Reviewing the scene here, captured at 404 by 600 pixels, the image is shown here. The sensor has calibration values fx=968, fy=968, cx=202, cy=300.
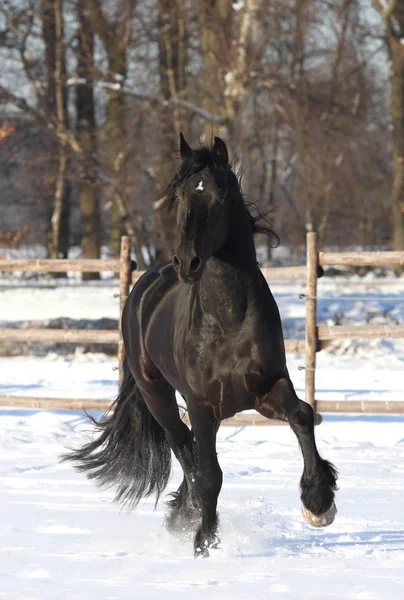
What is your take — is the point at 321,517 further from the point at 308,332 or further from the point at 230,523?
the point at 308,332

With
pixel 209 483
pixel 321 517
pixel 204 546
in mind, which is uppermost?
pixel 209 483

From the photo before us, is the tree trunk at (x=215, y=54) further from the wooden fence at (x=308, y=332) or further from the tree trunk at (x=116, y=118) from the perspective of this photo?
the wooden fence at (x=308, y=332)

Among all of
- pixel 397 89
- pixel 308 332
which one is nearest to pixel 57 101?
pixel 397 89

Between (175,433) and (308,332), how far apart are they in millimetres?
2639

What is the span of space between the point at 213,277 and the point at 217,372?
420 millimetres

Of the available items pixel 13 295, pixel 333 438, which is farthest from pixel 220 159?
pixel 13 295

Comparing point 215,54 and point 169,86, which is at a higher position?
point 215,54

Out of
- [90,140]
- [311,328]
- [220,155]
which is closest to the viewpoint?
[220,155]

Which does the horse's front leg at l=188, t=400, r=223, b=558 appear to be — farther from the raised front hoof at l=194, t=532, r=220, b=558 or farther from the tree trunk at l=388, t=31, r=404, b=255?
the tree trunk at l=388, t=31, r=404, b=255

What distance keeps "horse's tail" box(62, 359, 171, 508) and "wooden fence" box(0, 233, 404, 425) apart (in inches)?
85.1

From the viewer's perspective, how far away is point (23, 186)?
25.2m

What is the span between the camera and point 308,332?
776 centimetres

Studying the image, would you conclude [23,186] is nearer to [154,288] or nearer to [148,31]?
[148,31]

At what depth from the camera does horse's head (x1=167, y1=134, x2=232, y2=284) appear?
3750 mm
